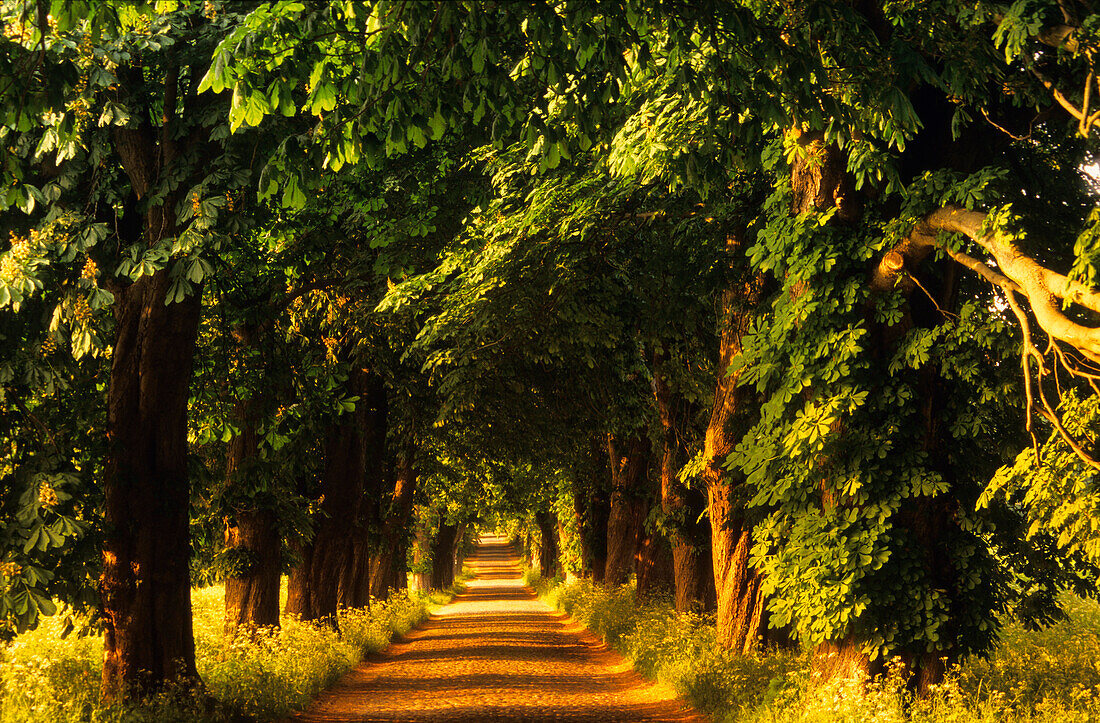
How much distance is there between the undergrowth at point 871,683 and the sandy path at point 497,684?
0.49m

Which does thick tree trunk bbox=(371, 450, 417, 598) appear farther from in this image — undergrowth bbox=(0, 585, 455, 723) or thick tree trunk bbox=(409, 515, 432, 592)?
thick tree trunk bbox=(409, 515, 432, 592)

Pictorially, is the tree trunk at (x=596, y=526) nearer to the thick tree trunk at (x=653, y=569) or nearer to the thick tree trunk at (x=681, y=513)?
the thick tree trunk at (x=653, y=569)

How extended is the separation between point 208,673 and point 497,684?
5.60m

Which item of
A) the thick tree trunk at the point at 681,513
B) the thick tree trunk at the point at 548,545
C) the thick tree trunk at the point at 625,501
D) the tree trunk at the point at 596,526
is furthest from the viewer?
the thick tree trunk at the point at 548,545

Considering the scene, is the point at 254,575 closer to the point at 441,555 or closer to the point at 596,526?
the point at 596,526

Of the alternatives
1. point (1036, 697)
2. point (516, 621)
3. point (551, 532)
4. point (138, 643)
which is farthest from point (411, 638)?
point (551, 532)

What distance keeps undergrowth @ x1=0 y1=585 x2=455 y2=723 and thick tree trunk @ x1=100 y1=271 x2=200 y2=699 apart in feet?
1.35

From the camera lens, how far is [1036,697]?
9406 millimetres

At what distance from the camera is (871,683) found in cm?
868

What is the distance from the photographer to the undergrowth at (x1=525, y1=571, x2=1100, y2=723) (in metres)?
8.21

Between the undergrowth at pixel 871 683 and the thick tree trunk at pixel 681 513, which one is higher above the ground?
the thick tree trunk at pixel 681 513

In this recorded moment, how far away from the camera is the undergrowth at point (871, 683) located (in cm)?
821

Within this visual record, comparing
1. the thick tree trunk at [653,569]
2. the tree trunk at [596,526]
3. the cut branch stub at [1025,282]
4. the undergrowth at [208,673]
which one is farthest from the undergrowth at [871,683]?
the tree trunk at [596,526]

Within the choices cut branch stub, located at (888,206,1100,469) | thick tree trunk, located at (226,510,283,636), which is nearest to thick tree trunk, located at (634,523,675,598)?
thick tree trunk, located at (226,510,283,636)
